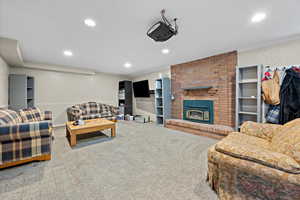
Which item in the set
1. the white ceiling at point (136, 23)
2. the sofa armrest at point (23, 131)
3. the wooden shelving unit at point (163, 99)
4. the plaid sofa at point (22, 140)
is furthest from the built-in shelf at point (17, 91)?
the wooden shelving unit at point (163, 99)

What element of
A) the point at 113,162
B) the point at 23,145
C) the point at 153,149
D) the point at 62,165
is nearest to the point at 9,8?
the point at 23,145

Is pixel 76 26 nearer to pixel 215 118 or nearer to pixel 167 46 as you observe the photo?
pixel 167 46

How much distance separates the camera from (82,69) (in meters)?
4.86

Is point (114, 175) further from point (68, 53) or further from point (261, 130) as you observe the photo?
point (68, 53)

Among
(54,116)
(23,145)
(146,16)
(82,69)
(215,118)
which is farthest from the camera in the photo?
(82,69)

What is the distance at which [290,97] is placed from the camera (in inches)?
84.9

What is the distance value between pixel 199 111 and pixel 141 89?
2905 mm

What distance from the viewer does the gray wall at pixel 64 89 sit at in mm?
4199

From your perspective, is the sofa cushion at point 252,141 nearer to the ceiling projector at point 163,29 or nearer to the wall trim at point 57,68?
the ceiling projector at point 163,29

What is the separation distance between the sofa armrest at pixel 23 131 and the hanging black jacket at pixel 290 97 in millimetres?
4231

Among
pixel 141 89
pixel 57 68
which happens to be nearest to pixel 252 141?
pixel 141 89

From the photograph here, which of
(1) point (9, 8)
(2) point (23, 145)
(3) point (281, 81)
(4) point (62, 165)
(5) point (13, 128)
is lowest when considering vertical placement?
(4) point (62, 165)

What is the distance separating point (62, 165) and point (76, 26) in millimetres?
2236

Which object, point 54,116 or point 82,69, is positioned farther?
point 82,69
